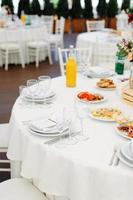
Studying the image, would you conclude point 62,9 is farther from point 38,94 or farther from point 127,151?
point 127,151

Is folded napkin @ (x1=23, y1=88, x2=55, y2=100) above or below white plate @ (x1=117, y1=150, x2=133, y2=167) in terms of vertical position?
above

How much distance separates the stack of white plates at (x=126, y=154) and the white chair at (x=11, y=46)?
542 centimetres

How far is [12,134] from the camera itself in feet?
6.95

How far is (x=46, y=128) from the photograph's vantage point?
1.94 meters

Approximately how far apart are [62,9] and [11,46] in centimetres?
497

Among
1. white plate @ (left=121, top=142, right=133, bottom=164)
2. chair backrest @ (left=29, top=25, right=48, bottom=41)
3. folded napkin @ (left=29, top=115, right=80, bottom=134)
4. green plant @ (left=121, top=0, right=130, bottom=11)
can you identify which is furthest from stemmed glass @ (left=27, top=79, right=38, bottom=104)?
green plant @ (left=121, top=0, right=130, bottom=11)

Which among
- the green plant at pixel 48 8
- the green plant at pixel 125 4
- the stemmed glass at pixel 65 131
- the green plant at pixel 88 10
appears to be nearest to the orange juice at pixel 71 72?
the stemmed glass at pixel 65 131

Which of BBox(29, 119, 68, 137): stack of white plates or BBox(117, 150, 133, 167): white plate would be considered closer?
BBox(117, 150, 133, 167): white plate

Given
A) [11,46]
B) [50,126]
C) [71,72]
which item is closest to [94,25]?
[11,46]

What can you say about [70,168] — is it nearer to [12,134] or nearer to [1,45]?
[12,134]

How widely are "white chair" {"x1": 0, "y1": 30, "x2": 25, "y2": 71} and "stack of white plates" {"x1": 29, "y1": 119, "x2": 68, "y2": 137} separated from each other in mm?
5040

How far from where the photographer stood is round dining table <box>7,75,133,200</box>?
5.35 ft

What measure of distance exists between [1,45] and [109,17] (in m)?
5.52

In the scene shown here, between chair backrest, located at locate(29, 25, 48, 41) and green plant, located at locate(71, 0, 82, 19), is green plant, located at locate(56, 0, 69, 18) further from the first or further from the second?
chair backrest, located at locate(29, 25, 48, 41)
